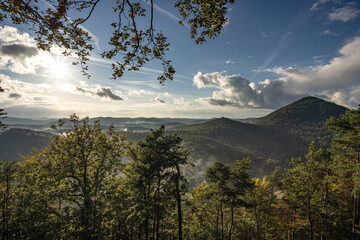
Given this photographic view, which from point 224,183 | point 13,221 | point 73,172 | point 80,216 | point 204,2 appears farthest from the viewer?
point 224,183

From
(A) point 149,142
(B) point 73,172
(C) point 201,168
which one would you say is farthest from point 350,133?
(C) point 201,168

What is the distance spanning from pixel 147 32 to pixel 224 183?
62.1 feet

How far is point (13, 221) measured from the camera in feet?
32.2

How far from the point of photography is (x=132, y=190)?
16.4 meters

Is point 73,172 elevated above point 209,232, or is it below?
above

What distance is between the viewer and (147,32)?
12.8 ft

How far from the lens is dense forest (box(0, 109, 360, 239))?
11.0m

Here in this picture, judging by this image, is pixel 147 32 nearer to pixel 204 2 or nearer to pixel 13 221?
pixel 204 2

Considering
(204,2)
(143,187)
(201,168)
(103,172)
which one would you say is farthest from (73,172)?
(201,168)

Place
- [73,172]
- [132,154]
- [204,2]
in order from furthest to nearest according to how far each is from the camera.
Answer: [132,154], [73,172], [204,2]

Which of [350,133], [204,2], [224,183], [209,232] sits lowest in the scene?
[209,232]

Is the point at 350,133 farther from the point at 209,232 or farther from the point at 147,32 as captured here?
the point at 147,32

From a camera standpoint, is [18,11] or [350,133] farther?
[350,133]

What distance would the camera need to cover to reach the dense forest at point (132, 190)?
1098cm
